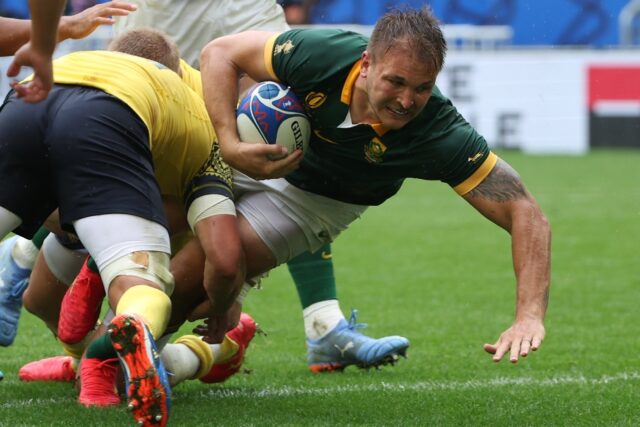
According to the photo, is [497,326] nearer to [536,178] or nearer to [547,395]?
[547,395]

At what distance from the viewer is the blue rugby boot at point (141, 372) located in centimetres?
372

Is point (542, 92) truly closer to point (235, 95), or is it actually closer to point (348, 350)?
point (348, 350)

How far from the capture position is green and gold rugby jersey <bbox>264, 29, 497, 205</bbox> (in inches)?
184

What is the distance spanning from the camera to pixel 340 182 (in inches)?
198

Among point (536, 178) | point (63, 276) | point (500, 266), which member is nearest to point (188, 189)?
point (63, 276)

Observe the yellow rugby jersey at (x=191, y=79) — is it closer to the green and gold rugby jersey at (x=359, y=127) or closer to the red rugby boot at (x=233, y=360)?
the green and gold rugby jersey at (x=359, y=127)

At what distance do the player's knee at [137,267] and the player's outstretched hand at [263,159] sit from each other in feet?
1.94

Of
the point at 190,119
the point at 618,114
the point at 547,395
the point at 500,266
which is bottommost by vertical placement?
the point at 618,114

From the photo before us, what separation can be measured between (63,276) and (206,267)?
912 millimetres

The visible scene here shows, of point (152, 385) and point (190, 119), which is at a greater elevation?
point (190, 119)

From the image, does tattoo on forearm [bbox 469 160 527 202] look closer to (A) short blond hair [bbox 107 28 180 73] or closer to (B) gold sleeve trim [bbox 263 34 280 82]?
(B) gold sleeve trim [bbox 263 34 280 82]

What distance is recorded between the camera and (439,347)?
Answer: 6.32 metres

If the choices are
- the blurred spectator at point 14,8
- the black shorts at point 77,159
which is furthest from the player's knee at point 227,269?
the blurred spectator at point 14,8

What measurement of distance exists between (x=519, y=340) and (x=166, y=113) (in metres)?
1.48
